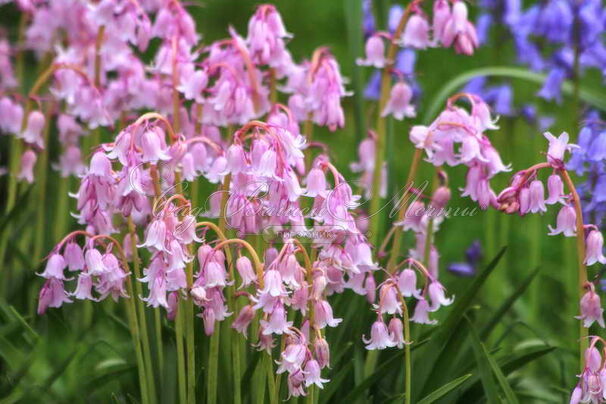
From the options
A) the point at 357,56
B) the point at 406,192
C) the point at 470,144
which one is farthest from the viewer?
the point at 357,56

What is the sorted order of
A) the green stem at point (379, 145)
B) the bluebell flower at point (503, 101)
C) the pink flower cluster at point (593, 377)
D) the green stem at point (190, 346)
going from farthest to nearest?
the bluebell flower at point (503, 101) < the green stem at point (379, 145) < the green stem at point (190, 346) < the pink flower cluster at point (593, 377)

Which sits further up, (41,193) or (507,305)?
(41,193)

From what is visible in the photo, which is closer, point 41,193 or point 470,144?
point 470,144

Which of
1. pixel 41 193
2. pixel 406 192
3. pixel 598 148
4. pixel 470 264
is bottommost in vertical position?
pixel 470 264

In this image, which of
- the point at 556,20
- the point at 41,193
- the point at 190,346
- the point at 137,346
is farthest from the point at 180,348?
the point at 556,20

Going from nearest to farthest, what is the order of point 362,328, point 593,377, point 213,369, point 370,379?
1. point 593,377
2. point 213,369
3. point 370,379
4. point 362,328

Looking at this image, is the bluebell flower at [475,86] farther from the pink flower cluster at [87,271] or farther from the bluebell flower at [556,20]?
the pink flower cluster at [87,271]

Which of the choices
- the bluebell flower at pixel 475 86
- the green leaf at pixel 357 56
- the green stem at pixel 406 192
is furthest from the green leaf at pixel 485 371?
the bluebell flower at pixel 475 86

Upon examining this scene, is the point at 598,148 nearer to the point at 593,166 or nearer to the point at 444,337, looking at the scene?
the point at 593,166

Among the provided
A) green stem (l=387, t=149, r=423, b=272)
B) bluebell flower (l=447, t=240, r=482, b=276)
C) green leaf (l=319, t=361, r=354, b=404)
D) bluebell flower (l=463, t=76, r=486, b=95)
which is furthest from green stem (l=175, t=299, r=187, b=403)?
bluebell flower (l=463, t=76, r=486, b=95)
